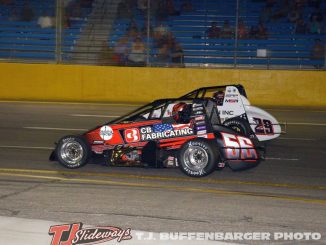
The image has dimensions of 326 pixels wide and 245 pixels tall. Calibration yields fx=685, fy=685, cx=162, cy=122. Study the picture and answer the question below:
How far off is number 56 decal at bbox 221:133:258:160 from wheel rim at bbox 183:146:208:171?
0.42 metres

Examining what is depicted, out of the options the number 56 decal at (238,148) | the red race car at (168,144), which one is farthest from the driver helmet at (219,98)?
the number 56 decal at (238,148)

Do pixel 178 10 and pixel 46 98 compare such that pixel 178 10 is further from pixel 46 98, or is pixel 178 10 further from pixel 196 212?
pixel 196 212

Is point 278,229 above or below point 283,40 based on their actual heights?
below

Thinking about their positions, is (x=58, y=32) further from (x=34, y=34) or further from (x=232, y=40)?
(x=232, y=40)

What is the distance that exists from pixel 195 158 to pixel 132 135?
115 centimetres

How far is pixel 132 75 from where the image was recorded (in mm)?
22547

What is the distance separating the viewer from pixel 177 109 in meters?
11.5

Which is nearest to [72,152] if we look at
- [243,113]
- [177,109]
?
[177,109]

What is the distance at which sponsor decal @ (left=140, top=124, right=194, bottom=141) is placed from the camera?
10742 mm

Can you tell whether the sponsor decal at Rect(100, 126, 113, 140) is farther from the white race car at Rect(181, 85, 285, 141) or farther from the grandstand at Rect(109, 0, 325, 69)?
the grandstand at Rect(109, 0, 325, 69)

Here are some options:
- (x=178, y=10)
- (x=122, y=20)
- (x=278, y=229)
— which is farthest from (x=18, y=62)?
(x=278, y=229)

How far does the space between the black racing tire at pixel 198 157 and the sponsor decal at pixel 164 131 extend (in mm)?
387

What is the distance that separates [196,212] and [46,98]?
50.3 ft

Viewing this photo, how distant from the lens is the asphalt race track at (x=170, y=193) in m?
7.82
